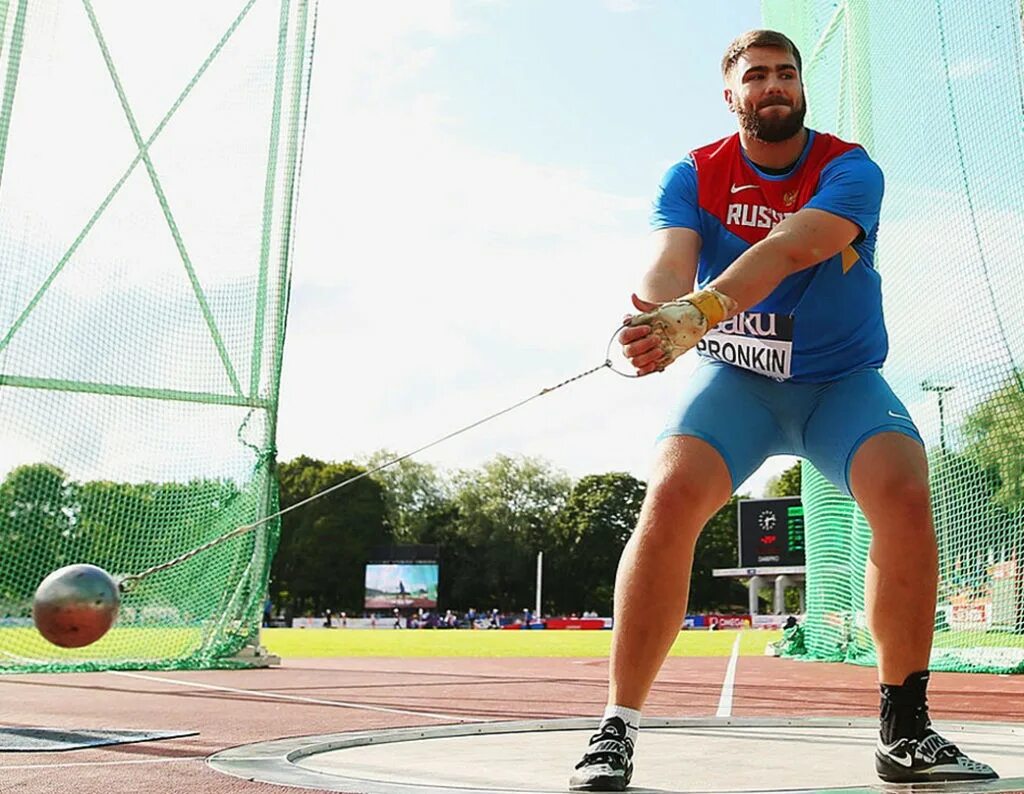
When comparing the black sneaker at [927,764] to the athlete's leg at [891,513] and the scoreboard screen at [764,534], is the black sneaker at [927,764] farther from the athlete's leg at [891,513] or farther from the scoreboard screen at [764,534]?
the scoreboard screen at [764,534]

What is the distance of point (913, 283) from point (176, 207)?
6836 mm

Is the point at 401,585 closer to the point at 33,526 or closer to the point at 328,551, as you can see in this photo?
the point at 328,551

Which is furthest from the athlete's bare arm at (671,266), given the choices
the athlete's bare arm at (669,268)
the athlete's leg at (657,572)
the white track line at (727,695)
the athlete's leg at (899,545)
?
the white track line at (727,695)

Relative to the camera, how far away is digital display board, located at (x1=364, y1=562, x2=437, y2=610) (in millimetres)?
66688

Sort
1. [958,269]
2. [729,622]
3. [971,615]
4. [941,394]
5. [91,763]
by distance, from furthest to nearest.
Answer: [729,622]
[971,615]
[941,394]
[958,269]
[91,763]

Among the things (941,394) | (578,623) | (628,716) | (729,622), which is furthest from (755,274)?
(578,623)

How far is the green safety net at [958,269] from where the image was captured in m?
9.55

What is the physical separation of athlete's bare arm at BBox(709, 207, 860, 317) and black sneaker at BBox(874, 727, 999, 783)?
4.07 feet

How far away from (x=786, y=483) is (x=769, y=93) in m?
75.0

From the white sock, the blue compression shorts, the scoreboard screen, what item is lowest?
the white sock

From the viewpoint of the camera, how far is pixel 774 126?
333 centimetres

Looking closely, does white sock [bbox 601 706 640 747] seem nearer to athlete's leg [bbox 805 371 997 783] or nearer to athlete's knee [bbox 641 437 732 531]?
athlete's knee [bbox 641 437 732 531]

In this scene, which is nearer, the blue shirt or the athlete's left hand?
the athlete's left hand

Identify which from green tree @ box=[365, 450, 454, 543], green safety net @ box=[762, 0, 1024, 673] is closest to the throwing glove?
green safety net @ box=[762, 0, 1024, 673]
